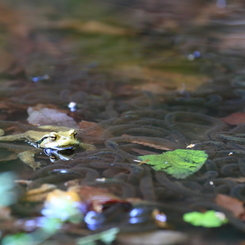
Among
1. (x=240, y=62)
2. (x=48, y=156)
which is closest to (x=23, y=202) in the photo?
(x=48, y=156)

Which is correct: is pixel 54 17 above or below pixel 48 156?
above

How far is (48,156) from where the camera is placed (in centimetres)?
326

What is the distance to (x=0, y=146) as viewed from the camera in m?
3.33

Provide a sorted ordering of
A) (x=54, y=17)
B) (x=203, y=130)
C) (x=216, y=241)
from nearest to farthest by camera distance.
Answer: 1. (x=216, y=241)
2. (x=203, y=130)
3. (x=54, y=17)

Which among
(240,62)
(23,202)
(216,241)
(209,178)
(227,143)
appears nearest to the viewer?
(216,241)

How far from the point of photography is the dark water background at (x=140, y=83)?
102 inches

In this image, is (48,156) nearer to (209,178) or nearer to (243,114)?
(209,178)

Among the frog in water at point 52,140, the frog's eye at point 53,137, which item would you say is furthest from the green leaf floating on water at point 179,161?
the frog's eye at point 53,137

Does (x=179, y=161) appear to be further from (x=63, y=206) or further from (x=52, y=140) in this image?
(x=52, y=140)

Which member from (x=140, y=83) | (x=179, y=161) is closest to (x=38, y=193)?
(x=179, y=161)

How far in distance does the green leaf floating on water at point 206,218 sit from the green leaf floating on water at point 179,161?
47 cm

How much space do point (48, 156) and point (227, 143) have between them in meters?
1.83

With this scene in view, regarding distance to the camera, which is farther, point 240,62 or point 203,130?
point 240,62

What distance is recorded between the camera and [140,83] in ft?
18.4
